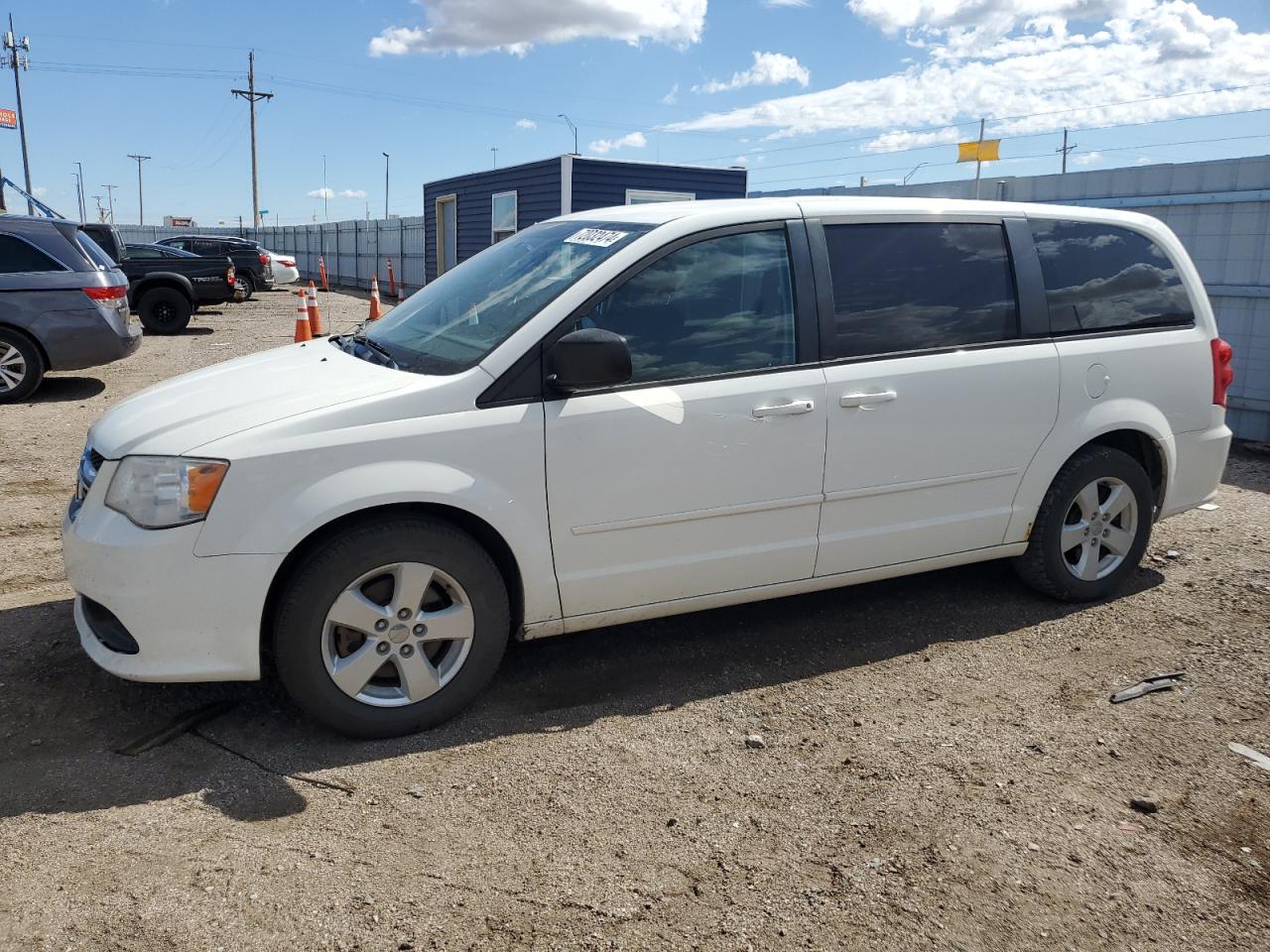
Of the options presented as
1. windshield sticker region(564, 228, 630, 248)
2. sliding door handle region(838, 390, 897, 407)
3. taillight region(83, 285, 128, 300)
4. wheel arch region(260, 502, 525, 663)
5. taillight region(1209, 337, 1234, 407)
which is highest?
windshield sticker region(564, 228, 630, 248)

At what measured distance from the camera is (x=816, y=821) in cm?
Result: 301

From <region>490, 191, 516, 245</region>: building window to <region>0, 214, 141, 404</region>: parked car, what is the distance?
943 cm

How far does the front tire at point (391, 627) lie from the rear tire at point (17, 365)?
823 centimetres

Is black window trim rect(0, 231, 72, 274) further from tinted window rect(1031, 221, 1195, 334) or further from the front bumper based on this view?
tinted window rect(1031, 221, 1195, 334)

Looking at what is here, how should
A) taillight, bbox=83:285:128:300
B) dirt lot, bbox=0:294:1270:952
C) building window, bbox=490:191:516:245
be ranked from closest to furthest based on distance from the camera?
dirt lot, bbox=0:294:1270:952
taillight, bbox=83:285:128:300
building window, bbox=490:191:516:245

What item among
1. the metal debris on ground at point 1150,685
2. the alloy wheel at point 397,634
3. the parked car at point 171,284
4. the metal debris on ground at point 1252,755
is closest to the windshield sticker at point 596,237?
the alloy wheel at point 397,634

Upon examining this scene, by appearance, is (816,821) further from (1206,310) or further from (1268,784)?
(1206,310)

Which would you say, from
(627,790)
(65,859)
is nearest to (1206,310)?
(627,790)

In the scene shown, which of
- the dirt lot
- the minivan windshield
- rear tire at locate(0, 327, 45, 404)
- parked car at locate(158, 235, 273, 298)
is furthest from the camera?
parked car at locate(158, 235, 273, 298)

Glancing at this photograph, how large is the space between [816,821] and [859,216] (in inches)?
93.8

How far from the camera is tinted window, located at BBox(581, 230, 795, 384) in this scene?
12.0ft

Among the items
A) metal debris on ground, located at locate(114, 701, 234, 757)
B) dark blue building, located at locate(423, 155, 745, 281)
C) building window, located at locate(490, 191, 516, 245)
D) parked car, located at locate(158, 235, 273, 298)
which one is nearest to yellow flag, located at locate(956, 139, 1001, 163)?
dark blue building, located at locate(423, 155, 745, 281)

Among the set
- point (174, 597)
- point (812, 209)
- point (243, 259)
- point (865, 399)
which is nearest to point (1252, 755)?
point (865, 399)

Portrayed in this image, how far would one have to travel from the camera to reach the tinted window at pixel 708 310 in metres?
3.67
